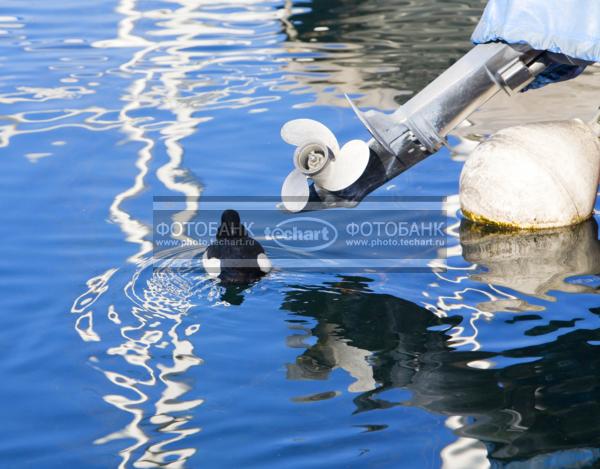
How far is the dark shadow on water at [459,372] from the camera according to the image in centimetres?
689

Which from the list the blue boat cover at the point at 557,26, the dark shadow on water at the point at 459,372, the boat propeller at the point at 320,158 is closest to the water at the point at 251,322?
the dark shadow on water at the point at 459,372

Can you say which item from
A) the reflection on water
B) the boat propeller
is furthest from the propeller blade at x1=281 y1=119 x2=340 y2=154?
the reflection on water

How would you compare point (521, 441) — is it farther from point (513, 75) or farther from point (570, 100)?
point (570, 100)

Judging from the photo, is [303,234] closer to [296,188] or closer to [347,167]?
[296,188]

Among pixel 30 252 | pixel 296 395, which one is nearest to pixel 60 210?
pixel 30 252

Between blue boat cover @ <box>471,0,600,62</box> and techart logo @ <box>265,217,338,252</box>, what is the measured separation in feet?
8.78

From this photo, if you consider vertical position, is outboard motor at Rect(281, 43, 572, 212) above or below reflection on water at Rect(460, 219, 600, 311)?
above

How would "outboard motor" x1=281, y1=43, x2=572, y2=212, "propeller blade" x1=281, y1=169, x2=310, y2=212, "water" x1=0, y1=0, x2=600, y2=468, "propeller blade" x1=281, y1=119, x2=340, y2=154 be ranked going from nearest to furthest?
"water" x1=0, y1=0, x2=600, y2=468, "propeller blade" x1=281, y1=119, x2=340, y2=154, "propeller blade" x1=281, y1=169, x2=310, y2=212, "outboard motor" x1=281, y1=43, x2=572, y2=212

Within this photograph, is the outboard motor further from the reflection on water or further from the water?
the reflection on water

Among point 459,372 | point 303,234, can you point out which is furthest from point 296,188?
point 459,372

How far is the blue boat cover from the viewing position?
8.61 m

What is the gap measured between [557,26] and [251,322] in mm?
3698

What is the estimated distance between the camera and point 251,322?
838 cm

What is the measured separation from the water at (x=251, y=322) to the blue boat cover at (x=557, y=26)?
2125mm
